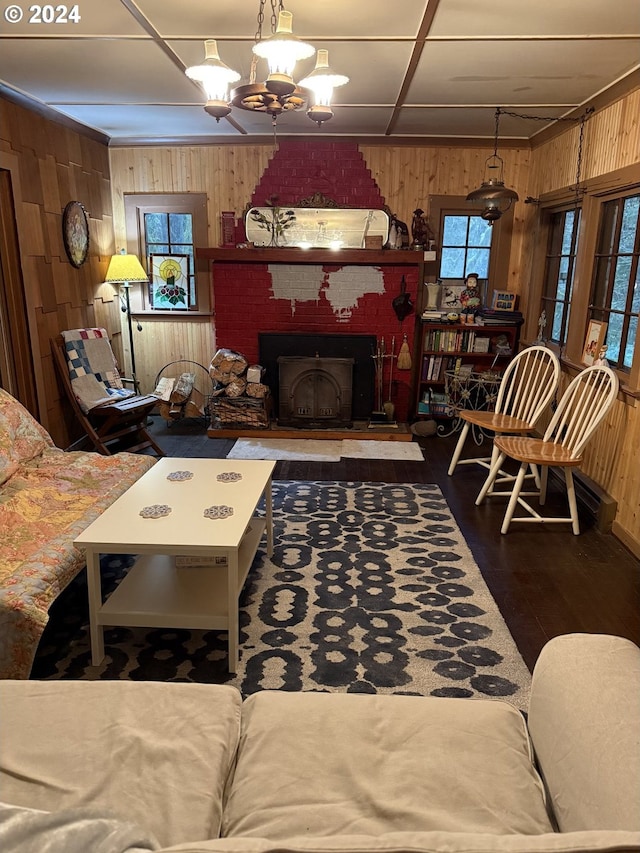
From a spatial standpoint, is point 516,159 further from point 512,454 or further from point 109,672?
point 109,672

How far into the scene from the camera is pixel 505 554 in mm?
3180

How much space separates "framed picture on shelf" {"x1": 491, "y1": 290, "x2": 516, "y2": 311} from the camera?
17.3 ft

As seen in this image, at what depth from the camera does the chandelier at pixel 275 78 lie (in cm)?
200

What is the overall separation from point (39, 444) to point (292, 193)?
323 centimetres

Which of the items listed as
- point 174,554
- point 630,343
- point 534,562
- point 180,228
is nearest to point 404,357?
point 630,343

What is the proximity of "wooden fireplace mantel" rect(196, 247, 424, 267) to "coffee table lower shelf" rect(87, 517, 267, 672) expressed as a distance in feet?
10.8

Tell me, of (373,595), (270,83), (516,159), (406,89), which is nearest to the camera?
(270,83)

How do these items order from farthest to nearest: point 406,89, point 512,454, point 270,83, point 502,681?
1. point 406,89
2. point 512,454
3. point 502,681
4. point 270,83

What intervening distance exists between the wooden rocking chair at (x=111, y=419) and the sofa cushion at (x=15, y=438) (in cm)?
94

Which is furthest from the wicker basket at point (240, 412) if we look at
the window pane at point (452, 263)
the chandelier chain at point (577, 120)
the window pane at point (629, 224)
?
the window pane at point (629, 224)

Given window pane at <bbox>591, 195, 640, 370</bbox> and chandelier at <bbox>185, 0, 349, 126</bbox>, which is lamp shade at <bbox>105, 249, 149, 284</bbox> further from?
window pane at <bbox>591, 195, 640, 370</bbox>

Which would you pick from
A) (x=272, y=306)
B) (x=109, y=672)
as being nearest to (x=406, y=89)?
(x=272, y=306)

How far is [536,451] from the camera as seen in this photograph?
341cm

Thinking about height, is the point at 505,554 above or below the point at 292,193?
below
